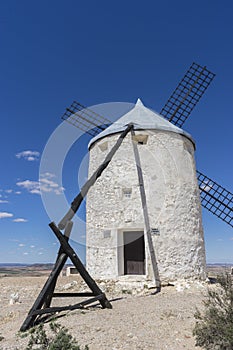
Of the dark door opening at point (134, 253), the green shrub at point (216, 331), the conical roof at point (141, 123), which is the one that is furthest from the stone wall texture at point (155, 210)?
the green shrub at point (216, 331)

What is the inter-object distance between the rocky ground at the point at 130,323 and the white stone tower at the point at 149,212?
1552mm

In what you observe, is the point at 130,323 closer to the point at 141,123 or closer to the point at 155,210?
the point at 155,210

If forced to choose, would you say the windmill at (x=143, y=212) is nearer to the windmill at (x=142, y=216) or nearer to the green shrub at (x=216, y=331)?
the windmill at (x=142, y=216)

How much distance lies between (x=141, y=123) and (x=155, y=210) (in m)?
3.52

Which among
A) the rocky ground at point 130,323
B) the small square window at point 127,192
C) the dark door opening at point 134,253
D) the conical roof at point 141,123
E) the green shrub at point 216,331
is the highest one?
the conical roof at point 141,123

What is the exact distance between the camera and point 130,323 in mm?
5539

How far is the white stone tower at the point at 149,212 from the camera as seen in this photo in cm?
1033

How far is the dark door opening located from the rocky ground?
176 centimetres

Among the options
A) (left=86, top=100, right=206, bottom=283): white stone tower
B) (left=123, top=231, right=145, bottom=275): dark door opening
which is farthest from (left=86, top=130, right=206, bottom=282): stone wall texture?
(left=123, top=231, right=145, bottom=275): dark door opening

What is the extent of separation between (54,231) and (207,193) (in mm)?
8421

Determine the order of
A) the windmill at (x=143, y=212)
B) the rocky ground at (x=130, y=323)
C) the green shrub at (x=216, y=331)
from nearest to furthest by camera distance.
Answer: the green shrub at (x=216, y=331)
the rocky ground at (x=130, y=323)
the windmill at (x=143, y=212)

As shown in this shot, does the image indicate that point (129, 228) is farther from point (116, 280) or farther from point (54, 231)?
point (54, 231)

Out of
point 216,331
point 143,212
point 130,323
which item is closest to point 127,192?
point 143,212

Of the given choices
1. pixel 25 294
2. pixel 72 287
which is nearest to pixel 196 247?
pixel 72 287
